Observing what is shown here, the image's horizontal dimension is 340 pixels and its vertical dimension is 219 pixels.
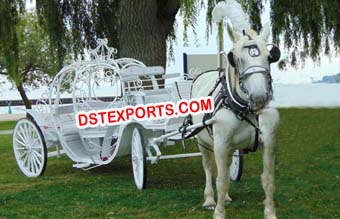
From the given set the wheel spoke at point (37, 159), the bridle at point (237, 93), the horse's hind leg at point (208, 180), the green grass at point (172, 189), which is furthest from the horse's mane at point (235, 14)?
the wheel spoke at point (37, 159)

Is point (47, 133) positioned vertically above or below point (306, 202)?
above

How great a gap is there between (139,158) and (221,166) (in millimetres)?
2254

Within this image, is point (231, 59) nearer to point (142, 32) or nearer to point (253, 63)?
point (253, 63)

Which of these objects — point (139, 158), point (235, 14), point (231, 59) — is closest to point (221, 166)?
point (231, 59)

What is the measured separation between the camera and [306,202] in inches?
240

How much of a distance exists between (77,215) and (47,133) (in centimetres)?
287

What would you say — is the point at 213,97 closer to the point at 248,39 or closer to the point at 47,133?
the point at 248,39

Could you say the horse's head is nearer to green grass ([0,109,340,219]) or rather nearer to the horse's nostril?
the horse's nostril

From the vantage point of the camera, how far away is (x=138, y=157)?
7.02 metres

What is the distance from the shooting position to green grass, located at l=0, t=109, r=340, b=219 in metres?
5.82

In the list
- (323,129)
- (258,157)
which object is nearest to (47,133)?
(258,157)

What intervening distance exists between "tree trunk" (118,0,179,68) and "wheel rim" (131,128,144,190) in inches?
130
